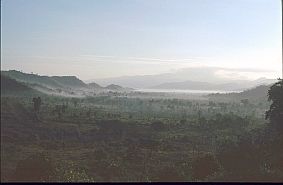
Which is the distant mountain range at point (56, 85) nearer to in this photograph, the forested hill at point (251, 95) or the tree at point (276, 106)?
the forested hill at point (251, 95)

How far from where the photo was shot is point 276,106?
556 inches

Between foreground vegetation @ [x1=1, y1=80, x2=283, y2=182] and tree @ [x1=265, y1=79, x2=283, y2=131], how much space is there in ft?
0.12

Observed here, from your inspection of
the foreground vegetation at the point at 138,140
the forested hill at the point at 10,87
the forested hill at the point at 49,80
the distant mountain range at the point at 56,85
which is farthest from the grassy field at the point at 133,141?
the forested hill at the point at 49,80

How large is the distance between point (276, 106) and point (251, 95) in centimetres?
181

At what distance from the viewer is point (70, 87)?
1309 centimetres

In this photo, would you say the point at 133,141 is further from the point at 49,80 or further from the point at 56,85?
the point at 49,80

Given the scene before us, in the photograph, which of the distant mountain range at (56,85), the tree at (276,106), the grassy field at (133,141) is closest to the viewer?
the grassy field at (133,141)

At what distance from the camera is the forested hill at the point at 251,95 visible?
14992mm

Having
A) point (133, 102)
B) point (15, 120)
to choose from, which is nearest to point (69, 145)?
point (15, 120)

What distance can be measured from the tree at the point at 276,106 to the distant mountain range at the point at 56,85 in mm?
5387

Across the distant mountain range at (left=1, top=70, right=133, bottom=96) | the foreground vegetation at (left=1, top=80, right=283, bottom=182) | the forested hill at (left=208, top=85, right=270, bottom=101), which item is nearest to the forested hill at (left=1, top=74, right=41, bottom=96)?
the distant mountain range at (left=1, top=70, right=133, bottom=96)

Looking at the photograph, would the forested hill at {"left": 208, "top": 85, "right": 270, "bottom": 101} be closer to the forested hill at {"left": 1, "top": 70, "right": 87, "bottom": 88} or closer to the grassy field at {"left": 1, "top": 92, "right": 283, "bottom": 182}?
the grassy field at {"left": 1, "top": 92, "right": 283, "bottom": 182}

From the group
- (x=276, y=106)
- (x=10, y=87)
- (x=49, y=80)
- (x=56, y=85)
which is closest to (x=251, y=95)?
(x=276, y=106)

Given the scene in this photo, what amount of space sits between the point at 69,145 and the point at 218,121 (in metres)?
6.89
